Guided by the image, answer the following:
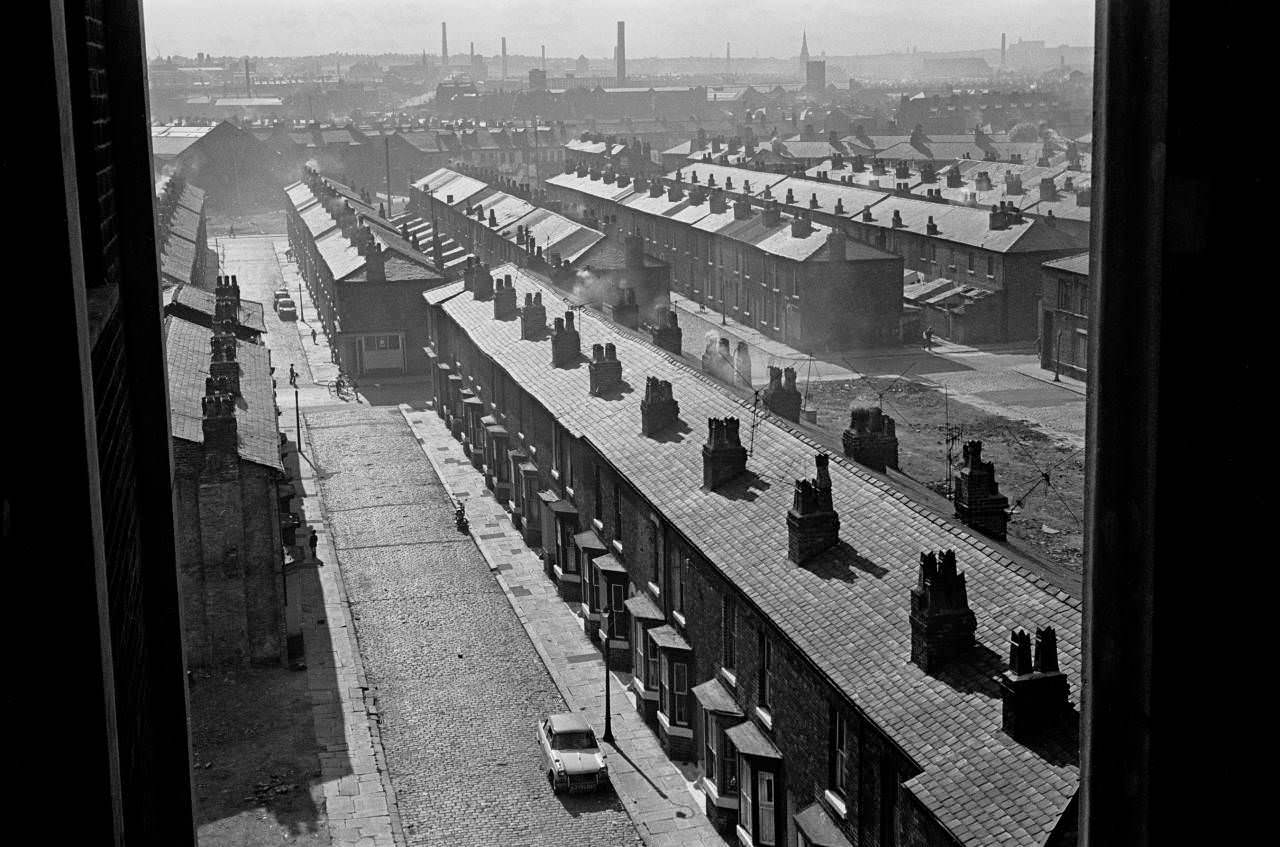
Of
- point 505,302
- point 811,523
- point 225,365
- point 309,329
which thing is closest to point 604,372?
point 225,365

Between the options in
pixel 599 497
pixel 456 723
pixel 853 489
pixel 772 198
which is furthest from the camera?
pixel 772 198

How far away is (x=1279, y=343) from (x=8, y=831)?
3.61 m

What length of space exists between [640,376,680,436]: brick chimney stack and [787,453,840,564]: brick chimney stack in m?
8.27

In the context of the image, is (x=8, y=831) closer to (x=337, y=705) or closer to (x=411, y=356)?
(x=337, y=705)

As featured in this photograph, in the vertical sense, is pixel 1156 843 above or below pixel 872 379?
above

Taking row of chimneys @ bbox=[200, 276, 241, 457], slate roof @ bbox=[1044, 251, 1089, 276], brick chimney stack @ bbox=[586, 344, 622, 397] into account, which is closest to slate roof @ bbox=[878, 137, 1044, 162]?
slate roof @ bbox=[1044, 251, 1089, 276]

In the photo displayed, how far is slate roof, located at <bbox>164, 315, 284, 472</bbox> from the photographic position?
28.6 meters

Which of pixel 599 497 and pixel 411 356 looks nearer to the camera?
pixel 599 497

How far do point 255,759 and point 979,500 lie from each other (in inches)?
486

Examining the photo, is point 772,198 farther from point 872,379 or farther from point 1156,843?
point 1156,843

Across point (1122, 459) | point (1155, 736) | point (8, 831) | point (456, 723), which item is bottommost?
point (456, 723)

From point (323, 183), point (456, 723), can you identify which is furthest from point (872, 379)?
point (323, 183)

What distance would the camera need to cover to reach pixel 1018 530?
1415 inches

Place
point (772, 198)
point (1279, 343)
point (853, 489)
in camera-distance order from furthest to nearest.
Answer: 1. point (772, 198)
2. point (853, 489)
3. point (1279, 343)
